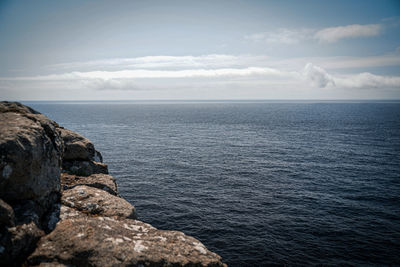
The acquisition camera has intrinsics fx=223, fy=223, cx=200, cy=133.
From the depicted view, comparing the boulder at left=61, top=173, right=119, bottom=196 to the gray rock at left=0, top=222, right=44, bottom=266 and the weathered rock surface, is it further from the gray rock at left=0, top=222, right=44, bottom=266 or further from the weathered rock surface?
the gray rock at left=0, top=222, right=44, bottom=266

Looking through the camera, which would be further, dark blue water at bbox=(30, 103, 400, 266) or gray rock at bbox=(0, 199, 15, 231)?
dark blue water at bbox=(30, 103, 400, 266)

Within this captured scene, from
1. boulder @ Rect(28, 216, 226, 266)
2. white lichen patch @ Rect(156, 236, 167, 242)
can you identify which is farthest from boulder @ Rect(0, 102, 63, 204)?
white lichen patch @ Rect(156, 236, 167, 242)

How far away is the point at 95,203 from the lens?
11266 millimetres

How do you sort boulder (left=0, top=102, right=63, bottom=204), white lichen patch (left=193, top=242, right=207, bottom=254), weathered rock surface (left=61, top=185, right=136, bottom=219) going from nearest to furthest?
boulder (left=0, top=102, right=63, bottom=204) < white lichen patch (left=193, top=242, right=207, bottom=254) < weathered rock surface (left=61, top=185, right=136, bottom=219)

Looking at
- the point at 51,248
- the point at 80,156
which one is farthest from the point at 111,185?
the point at 51,248

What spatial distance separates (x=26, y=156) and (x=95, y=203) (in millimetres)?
4160

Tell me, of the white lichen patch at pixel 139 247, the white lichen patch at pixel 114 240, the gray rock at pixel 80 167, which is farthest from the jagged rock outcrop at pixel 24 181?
the gray rock at pixel 80 167

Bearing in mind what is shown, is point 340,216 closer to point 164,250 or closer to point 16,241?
point 164,250

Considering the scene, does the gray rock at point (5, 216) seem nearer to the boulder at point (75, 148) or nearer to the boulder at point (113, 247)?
the boulder at point (113, 247)

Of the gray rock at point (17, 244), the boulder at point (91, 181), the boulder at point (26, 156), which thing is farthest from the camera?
the boulder at point (91, 181)

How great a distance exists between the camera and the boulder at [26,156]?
7.84 m

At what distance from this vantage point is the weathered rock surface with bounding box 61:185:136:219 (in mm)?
10742

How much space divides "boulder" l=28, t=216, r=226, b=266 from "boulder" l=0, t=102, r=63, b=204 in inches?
74.3

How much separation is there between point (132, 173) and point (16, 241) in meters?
42.5
